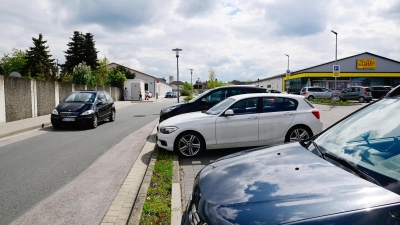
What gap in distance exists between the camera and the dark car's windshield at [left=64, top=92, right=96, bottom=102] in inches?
544

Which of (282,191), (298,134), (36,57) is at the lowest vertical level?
(298,134)

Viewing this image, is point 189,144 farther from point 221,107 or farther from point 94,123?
point 94,123

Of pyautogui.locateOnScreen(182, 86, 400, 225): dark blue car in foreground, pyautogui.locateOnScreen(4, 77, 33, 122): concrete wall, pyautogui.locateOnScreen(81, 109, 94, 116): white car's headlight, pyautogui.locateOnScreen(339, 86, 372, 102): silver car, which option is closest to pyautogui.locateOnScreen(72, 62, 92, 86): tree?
pyautogui.locateOnScreen(4, 77, 33, 122): concrete wall

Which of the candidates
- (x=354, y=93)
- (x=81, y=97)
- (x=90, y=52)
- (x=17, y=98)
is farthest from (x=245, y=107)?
(x=90, y=52)

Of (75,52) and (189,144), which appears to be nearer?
(189,144)

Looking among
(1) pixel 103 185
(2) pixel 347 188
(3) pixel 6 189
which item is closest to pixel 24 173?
(3) pixel 6 189

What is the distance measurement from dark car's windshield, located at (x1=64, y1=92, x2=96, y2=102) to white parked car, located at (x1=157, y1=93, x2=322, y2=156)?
759 centimetres

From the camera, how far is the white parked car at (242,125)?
7.25m

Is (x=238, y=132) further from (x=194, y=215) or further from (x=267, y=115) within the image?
(x=194, y=215)

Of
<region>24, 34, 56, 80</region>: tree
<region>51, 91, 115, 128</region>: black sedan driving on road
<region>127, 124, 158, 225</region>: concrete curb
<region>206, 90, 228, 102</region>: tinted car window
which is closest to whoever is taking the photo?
<region>127, 124, 158, 225</region>: concrete curb

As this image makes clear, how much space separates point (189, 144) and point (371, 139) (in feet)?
16.3

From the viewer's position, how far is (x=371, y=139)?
8.73 ft

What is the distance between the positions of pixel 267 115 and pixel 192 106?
130 inches

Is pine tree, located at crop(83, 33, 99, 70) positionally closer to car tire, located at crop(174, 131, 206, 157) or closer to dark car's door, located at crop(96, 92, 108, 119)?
dark car's door, located at crop(96, 92, 108, 119)
